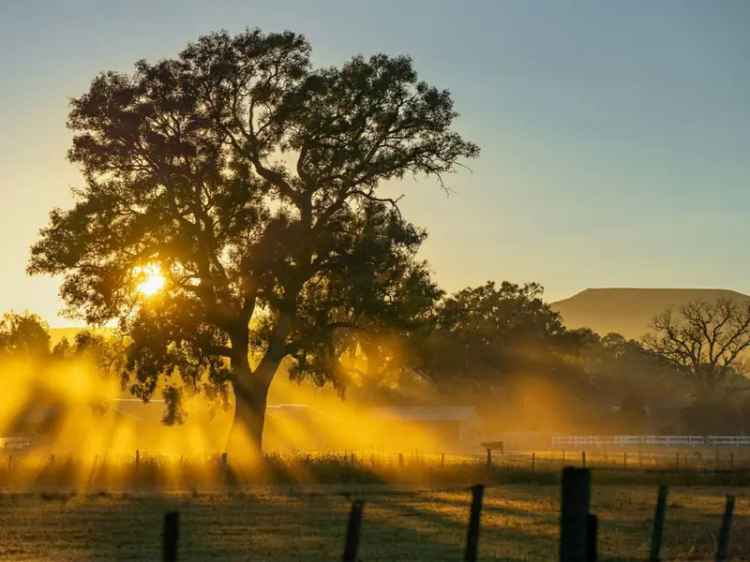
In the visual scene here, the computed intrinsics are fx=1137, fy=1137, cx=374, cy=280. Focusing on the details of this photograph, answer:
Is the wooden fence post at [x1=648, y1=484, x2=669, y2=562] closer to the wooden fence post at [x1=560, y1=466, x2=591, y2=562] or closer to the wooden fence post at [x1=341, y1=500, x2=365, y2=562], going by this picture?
the wooden fence post at [x1=560, y1=466, x2=591, y2=562]

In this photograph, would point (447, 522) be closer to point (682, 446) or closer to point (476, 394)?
point (682, 446)

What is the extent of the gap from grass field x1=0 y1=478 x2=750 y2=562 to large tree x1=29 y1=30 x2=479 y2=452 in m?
15.9

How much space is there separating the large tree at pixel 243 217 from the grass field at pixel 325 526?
15.9 metres

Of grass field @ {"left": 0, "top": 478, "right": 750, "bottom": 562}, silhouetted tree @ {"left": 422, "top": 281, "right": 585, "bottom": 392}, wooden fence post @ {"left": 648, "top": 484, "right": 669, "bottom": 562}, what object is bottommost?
grass field @ {"left": 0, "top": 478, "right": 750, "bottom": 562}

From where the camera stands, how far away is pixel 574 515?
40.9 feet

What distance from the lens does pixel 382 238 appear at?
56.4m

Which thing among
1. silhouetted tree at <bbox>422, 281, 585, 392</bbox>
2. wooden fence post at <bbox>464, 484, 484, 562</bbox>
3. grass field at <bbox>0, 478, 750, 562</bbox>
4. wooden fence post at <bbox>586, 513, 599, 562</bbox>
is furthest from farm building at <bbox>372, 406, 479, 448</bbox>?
wooden fence post at <bbox>586, 513, 599, 562</bbox>

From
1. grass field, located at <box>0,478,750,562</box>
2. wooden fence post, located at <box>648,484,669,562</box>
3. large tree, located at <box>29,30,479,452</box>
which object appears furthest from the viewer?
large tree, located at <box>29,30,479,452</box>

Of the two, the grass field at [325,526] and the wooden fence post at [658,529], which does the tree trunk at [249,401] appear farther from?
the wooden fence post at [658,529]

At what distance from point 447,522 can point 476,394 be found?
105 meters

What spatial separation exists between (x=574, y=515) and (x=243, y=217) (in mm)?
45602

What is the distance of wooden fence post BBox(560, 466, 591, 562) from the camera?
40.9 feet

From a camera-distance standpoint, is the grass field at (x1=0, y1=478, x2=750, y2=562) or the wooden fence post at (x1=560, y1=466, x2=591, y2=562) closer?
the wooden fence post at (x1=560, y1=466, x2=591, y2=562)

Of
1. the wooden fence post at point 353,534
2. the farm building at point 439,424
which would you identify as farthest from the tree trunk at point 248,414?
the farm building at point 439,424
